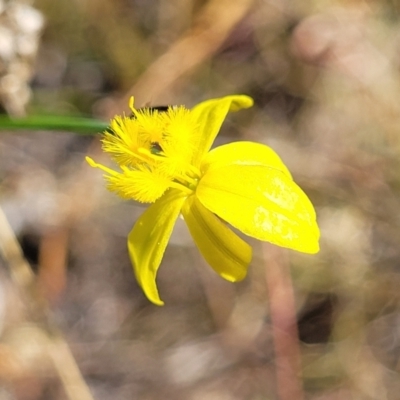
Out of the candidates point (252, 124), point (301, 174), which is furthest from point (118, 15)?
point (301, 174)

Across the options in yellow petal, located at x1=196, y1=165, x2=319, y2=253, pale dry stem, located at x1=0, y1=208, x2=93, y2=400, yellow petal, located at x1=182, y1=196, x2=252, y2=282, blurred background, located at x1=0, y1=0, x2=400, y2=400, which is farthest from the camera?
blurred background, located at x1=0, y1=0, x2=400, y2=400

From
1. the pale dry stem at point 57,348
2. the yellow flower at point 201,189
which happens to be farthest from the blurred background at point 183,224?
the yellow flower at point 201,189

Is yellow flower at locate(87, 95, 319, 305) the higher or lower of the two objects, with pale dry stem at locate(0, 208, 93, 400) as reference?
Result: higher

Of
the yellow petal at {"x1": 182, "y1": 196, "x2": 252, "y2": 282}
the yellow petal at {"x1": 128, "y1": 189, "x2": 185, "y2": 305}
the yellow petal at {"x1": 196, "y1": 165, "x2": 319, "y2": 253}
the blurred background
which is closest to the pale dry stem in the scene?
the blurred background

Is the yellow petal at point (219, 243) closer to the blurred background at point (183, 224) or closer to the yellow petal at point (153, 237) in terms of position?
the yellow petal at point (153, 237)

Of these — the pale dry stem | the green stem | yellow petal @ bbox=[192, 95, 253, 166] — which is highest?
yellow petal @ bbox=[192, 95, 253, 166]

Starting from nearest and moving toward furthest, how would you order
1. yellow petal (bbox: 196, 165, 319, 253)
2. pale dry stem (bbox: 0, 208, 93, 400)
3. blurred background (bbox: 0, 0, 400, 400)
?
yellow petal (bbox: 196, 165, 319, 253) → pale dry stem (bbox: 0, 208, 93, 400) → blurred background (bbox: 0, 0, 400, 400)

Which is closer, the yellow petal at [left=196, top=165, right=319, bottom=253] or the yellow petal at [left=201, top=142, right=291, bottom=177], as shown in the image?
the yellow petal at [left=196, top=165, right=319, bottom=253]

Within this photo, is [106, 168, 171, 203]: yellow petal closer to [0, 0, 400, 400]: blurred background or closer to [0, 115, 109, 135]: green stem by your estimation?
[0, 115, 109, 135]: green stem

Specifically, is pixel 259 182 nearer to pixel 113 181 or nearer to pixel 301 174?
pixel 113 181
